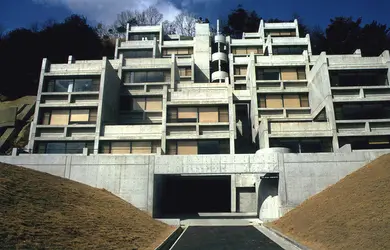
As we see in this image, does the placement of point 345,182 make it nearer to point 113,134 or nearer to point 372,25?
point 113,134

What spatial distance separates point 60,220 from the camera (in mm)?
14273

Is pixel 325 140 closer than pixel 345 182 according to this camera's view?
No

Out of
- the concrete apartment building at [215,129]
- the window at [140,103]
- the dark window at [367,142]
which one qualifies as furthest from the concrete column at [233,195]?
the window at [140,103]

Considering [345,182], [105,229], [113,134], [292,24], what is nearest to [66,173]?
[113,134]

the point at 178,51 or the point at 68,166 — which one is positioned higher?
the point at 178,51

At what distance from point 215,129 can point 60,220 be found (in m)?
27.7

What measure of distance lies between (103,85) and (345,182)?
32.9 metres

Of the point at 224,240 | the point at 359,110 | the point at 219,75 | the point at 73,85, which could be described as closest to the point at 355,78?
the point at 359,110

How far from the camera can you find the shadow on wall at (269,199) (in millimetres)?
27547

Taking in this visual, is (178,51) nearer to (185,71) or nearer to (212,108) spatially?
(185,71)

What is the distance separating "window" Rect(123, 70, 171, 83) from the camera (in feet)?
161

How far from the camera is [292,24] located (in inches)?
2763

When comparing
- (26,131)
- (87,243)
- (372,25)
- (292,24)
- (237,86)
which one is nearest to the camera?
(87,243)

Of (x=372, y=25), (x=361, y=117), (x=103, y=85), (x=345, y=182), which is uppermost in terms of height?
(x=372, y=25)
